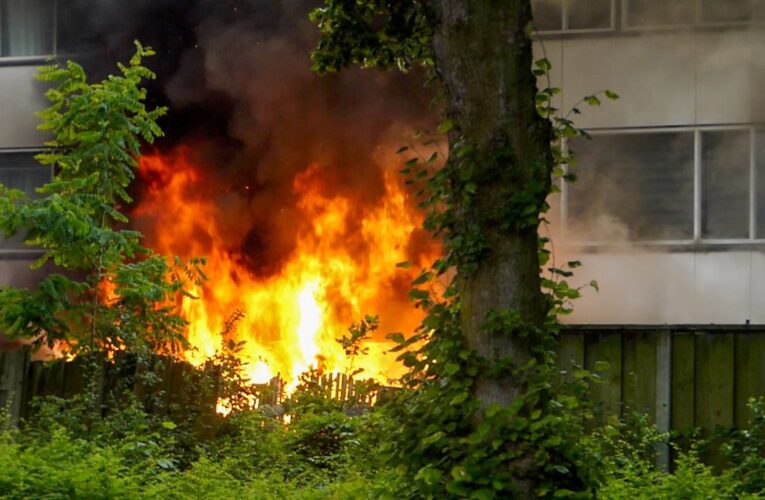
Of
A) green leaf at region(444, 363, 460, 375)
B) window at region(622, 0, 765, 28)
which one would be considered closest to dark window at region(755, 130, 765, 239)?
window at region(622, 0, 765, 28)

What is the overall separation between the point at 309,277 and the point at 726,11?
20.8 feet

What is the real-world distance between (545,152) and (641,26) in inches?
349

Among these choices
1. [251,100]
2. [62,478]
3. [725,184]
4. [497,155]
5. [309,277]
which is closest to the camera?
[497,155]

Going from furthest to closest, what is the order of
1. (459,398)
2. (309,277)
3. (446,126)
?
(309,277) → (446,126) → (459,398)

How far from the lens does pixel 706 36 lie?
673 inches

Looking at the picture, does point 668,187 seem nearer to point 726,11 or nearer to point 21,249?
point 726,11

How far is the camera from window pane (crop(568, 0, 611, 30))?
17438 millimetres

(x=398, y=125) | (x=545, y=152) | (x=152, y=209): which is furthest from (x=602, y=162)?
(x=545, y=152)

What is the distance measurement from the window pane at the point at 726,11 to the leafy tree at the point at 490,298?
336 inches

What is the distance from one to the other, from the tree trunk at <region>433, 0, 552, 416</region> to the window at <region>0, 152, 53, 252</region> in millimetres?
12055

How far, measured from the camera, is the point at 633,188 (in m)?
17.3

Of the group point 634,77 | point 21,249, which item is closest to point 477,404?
point 634,77

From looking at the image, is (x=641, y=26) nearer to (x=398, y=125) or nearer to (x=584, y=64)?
(x=584, y=64)

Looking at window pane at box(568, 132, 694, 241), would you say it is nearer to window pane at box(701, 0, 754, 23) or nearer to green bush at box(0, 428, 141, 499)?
window pane at box(701, 0, 754, 23)
